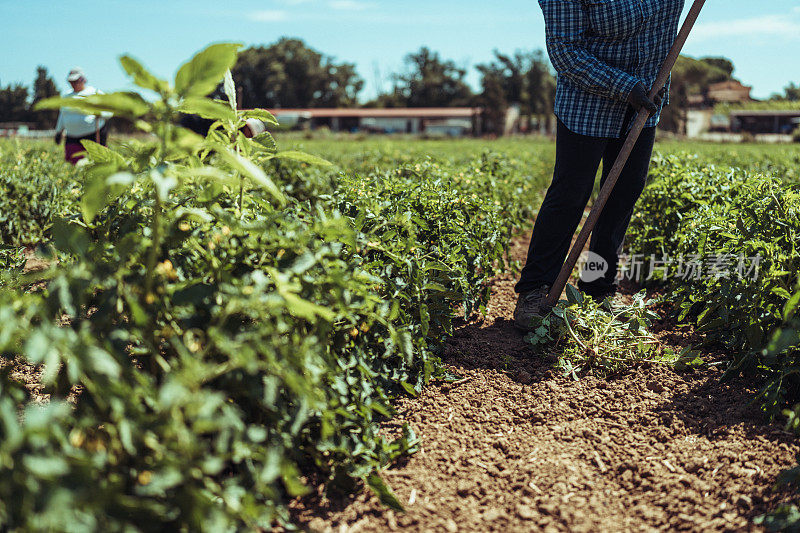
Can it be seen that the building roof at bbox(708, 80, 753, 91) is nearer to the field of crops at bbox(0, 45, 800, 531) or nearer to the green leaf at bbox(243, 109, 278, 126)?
the field of crops at bbox(0, 45, 800, 531)

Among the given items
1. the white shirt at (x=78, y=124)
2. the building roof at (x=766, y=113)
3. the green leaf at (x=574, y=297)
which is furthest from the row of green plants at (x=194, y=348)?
the building roof at (x=766, y=113)

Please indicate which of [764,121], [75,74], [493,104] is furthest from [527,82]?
[75,74]

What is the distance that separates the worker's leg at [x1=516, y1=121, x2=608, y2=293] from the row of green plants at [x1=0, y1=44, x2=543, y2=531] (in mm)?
1266

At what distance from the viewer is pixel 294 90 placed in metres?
83.2

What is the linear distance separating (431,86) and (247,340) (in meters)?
89.6

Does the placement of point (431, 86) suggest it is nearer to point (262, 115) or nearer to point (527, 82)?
point (527, 82)

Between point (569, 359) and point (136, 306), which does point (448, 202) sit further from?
point (136, 306)

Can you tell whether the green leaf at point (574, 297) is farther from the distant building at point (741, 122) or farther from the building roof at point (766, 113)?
the building roof at point (766, 113)

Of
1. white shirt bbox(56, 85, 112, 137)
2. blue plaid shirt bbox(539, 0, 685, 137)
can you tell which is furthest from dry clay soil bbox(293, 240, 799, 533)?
white shirt bbox(56, 85, 112, 137)

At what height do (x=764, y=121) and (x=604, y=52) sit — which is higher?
(x=764, y=121)

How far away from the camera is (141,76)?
4.82 ft

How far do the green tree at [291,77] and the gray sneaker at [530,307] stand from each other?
259 feet

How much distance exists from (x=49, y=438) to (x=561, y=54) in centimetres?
301

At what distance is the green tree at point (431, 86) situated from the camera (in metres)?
87.1
